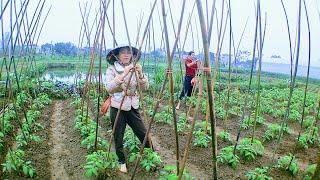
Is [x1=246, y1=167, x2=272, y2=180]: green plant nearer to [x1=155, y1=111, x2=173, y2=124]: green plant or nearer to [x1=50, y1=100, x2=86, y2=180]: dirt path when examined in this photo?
[x1=50, y1=100, x2=86, y2=180]: dirt path

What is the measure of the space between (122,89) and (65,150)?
2020mm

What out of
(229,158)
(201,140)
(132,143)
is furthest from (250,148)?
(132,143)

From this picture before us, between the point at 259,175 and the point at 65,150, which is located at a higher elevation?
the point at 259,175

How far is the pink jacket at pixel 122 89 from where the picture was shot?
14.1 feet

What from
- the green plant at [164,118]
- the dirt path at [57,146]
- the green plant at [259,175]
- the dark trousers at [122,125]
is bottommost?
the dirt path at [57,146]

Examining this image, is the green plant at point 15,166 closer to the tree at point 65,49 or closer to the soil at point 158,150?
the soil at point 158,150

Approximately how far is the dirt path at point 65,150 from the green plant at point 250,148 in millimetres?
2309

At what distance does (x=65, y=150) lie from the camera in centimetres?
580

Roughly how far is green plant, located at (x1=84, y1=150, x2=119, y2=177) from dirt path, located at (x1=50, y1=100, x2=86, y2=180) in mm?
429

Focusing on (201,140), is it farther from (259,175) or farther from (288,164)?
(259,175)

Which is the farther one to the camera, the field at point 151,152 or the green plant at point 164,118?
the green plant at point 164,118

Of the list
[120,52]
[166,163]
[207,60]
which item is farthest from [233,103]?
[207,60]

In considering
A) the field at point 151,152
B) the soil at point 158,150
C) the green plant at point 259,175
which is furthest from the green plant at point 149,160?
the green plant at point 259,175

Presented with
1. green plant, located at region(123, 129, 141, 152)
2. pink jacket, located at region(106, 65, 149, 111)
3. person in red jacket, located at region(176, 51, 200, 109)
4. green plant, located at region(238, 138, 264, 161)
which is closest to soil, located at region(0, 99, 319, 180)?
green plant, located at region(238, 138, 264, 161)
